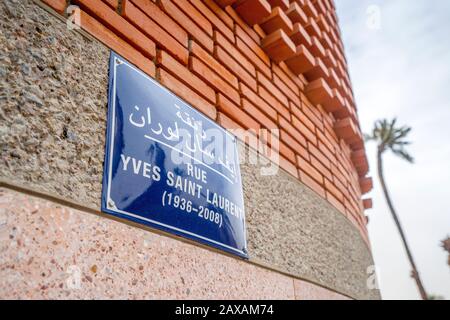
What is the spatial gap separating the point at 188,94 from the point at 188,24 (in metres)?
0.44

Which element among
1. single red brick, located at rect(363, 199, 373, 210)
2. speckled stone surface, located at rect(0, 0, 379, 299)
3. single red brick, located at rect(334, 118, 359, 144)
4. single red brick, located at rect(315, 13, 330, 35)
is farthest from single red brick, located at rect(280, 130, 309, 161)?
single red brick, located at rect(363, 199, 373, 210)

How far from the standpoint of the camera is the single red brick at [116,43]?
1.41 metres

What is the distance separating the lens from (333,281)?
2.48 m

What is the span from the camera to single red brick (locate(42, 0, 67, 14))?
1.30 meters

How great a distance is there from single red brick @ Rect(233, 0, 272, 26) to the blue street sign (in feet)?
3.43

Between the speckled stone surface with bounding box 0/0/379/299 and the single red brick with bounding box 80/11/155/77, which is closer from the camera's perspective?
the speckled stone surface with bounding box 0/0/379/299

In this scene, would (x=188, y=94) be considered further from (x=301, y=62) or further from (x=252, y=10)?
(x=301, y=62)

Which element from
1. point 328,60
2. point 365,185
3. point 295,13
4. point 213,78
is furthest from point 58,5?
point 365,185

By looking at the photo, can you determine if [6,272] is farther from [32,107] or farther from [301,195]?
[301,195]

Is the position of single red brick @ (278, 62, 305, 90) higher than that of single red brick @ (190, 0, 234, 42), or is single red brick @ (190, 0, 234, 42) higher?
single red brick @ (278, 62, 305, 90)

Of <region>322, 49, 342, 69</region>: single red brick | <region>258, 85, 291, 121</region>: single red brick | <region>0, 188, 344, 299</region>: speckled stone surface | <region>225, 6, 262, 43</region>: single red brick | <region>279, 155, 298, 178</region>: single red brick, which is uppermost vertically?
<region>322, 49, 342, 69</region>: single red brick

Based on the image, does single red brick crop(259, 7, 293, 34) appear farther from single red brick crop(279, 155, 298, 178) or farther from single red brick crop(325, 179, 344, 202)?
single red brick crop(325, 179, 344, 202)
